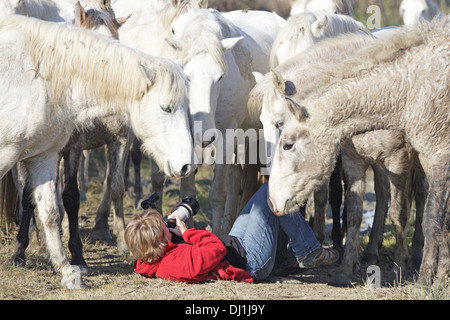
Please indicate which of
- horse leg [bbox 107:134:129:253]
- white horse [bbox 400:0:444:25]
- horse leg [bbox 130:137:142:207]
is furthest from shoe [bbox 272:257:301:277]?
white horse [bbox 400:0:444:25]

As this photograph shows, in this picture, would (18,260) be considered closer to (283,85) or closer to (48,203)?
(48,203)

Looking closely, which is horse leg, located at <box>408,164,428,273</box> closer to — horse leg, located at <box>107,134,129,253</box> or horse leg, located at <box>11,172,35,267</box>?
horse leg, located at <box>107,134,129,253</box>

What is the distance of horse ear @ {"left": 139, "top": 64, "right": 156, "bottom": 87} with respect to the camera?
455 centimetres

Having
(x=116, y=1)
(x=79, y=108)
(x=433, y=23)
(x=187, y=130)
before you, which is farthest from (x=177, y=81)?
(x=116, y=1)

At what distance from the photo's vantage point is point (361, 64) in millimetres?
4641

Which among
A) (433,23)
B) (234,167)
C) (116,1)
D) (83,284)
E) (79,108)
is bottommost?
(83,284)

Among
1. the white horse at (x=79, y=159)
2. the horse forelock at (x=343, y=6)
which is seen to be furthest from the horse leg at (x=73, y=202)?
the horse forelock at (x=343, y=6)

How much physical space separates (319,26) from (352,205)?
1826mm

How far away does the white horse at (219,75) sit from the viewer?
18.6 feet

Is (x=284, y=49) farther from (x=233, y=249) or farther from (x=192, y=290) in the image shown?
(x=192, y=290)

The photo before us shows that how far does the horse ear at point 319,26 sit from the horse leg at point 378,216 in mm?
1358

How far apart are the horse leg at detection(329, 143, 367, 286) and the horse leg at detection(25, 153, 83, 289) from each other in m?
2.08

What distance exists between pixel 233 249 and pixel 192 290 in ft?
2.13

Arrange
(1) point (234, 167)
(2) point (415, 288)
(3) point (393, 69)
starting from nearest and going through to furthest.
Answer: (2) point (415, 288)
(3) point (393, 69)
(1) point (234, 167)
